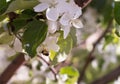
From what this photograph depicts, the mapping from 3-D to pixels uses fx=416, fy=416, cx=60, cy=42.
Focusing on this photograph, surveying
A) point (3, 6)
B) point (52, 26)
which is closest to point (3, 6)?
point (3, 6)

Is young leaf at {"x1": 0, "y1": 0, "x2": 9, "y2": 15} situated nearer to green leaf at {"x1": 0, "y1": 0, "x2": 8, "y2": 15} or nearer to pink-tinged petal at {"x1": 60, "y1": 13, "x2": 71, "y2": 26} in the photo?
green leaf at {"x1": 0, "y1": 0, "x2": 8, "y2": 15}

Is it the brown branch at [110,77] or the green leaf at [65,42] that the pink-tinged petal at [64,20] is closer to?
the green leaf at [65,42]

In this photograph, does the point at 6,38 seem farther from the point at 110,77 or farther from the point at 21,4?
the point at 110,77

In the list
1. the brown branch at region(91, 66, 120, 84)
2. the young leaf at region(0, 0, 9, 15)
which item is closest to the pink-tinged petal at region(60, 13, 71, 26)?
the young leaf at region(0, 0, 9, 15)

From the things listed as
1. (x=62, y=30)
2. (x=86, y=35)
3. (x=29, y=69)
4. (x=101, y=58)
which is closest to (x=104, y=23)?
(x=86, y=35)

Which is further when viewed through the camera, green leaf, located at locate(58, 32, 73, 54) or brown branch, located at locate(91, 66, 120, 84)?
brown branch, located at locate(91, 66, 120, 84)

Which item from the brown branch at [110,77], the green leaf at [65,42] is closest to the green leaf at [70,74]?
the green leaf at [65,42]
